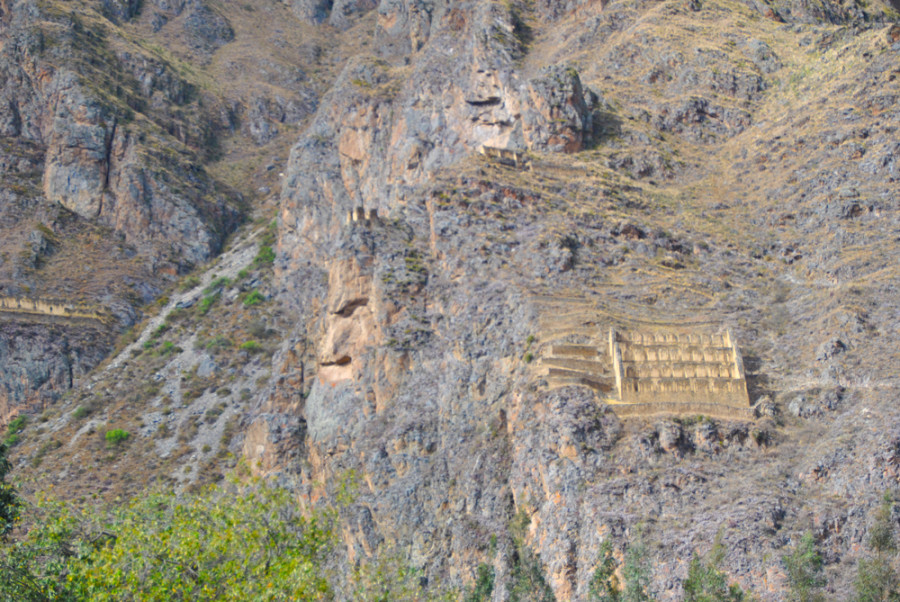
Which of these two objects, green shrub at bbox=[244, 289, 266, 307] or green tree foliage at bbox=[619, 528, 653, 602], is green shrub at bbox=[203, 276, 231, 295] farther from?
green tree foliage at bbox=[619, 528, 653, 602]

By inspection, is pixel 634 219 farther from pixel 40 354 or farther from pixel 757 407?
pixel 40 354

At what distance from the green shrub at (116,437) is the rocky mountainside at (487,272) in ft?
2.94

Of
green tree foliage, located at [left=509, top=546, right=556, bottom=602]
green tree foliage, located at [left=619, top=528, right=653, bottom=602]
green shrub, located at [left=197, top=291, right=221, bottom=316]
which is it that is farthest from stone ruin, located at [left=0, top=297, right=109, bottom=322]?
green tree foliage, located at [left=619, top=528, right=653, bottom=602]

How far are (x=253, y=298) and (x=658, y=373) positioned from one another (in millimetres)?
59873

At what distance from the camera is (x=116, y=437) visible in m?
86.9

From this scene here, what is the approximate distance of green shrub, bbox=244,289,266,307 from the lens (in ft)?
338

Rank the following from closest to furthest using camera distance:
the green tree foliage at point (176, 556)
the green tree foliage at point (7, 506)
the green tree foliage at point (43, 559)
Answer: the green tree foliage at point (43, 559) < the green tree foliage at point (176, 556) < the green tree foliage at point (7, 506)

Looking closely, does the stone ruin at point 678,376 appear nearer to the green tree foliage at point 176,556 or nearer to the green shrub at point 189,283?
the green tree foliage at point 176,556

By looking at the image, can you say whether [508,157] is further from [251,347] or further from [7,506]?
[7,506]

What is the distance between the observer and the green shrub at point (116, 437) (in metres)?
86.5

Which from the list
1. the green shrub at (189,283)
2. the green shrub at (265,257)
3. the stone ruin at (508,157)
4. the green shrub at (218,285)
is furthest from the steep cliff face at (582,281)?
the green shrub at (189,283)

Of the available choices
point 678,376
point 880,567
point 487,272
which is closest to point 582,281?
point 487,272

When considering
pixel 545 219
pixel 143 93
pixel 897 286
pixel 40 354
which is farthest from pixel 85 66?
pixel 897 286

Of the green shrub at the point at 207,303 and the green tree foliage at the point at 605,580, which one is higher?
the green shrub at the point at 207,303
